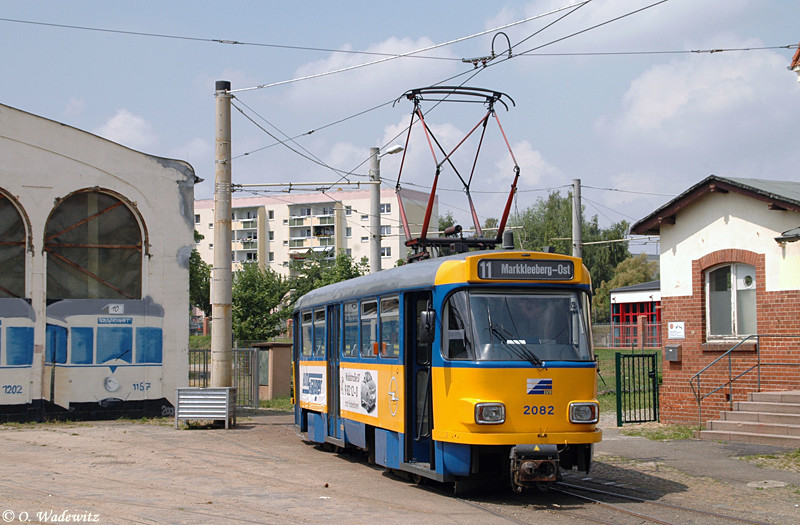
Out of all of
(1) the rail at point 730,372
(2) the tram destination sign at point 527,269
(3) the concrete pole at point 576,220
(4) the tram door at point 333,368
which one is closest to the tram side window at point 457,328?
(2) the tram destination sign at point 527,269

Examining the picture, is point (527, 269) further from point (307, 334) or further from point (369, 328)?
point (307, 334)

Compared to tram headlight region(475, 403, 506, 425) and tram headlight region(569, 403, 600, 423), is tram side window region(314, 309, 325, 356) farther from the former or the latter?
tram headlight region(569, 403, 600, 423)

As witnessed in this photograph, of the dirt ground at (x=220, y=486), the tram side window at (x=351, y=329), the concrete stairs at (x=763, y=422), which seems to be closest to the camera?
the dirt ground at (x=220, y=486)

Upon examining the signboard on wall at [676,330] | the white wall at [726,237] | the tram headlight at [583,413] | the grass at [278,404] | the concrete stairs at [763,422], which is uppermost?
the white wall at [726,237]

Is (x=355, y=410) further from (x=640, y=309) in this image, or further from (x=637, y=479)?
(x=640, y=309)

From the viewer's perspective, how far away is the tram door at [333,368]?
15.3 metres

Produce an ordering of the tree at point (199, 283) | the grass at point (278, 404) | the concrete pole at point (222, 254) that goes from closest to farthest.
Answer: the concrete pole at point (222, 254)
the grass at point (278, 404)
the tree at point (199, 283)

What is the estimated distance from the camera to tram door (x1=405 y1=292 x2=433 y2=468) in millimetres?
11773

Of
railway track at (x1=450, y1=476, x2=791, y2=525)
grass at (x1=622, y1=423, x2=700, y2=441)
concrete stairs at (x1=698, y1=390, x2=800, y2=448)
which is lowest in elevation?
railway track at (x1=450, y1=476, x2=791, y2=525)

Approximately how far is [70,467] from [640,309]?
Answer: 2008 inches

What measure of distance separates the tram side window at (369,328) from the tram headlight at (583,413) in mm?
3215

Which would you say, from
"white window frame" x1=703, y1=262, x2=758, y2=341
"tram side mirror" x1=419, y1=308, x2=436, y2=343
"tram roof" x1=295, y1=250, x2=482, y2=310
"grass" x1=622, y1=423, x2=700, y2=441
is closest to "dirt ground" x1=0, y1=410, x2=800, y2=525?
"tram side mirror" x1=419, y1=308, x2=436, y2=343

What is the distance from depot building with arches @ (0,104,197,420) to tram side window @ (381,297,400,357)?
35.8ft

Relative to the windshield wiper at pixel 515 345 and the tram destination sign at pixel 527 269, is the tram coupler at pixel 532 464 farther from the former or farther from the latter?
the tram destination sign at pixel 527 269
